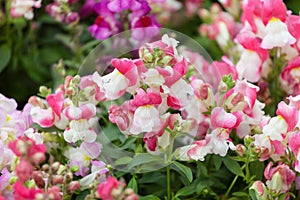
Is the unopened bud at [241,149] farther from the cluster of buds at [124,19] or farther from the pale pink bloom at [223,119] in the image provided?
the cluster of buds at [124,19]

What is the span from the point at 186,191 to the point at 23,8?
0.58 m

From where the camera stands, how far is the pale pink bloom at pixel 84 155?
1091mm

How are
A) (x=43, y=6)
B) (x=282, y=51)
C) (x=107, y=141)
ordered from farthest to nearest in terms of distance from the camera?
(x=43, y=6) < (x=282, y=51) < (x=107, y=141)

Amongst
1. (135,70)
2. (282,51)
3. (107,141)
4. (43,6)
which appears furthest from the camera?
(43,6)

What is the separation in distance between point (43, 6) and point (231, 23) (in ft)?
1.76

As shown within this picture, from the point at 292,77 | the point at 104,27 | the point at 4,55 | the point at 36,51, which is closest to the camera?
the point at 292,77

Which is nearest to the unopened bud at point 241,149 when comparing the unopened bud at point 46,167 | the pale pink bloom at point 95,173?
the pale pink bloom at point 95,173

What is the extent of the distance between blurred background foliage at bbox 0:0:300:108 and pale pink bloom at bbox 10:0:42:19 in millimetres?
77

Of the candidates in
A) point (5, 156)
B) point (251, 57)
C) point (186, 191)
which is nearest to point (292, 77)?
point (251, 57)

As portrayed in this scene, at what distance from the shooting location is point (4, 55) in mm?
1504

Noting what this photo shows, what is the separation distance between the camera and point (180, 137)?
3.86ft

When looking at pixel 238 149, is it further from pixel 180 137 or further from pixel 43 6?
pixel 43 6

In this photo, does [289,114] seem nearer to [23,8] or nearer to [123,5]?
[123,5]

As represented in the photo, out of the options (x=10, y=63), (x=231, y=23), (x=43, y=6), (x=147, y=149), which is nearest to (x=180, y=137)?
(x=147, y=149)
